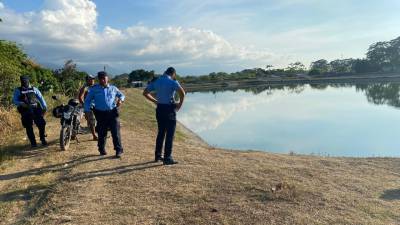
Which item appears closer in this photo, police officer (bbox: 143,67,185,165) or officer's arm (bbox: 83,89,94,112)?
police officer (bbox: 143,67,185,165)

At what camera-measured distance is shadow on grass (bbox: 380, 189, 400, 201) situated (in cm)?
650

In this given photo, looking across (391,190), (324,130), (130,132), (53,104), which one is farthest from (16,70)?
(324,130)

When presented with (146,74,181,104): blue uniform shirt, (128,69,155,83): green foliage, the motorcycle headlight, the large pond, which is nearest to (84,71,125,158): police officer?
the motorcycle headlight

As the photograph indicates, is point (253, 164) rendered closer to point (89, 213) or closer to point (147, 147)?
point (147, 147)

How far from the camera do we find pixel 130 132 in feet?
43.7

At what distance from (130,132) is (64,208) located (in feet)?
24.7

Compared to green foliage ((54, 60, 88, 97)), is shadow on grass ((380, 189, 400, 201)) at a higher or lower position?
lower

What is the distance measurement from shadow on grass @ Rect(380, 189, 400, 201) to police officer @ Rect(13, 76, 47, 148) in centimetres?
754

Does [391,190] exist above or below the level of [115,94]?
below

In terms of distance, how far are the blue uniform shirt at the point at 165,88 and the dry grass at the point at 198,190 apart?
1320 mm

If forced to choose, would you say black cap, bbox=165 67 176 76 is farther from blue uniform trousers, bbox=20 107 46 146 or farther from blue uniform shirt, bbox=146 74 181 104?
blue uniform trousers, bbox=20 107 46 146

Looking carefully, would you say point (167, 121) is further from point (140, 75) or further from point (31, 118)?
point (140, 75)

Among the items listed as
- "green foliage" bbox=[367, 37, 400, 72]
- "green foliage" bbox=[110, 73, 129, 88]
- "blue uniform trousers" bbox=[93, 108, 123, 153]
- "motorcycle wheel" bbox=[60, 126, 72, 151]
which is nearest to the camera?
"blue uniform trousers" bbox=[93, 108, 123, 153]

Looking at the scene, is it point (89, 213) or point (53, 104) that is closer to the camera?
point (89, 213)
